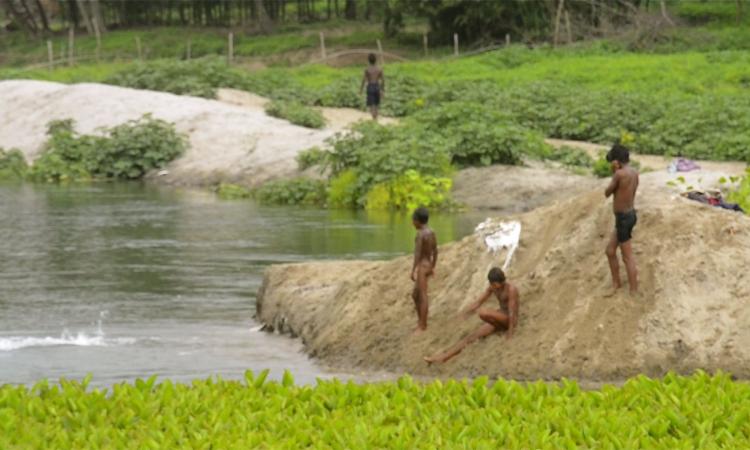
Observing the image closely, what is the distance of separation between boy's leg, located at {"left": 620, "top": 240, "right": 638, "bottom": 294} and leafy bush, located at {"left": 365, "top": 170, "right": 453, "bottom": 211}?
1395cm

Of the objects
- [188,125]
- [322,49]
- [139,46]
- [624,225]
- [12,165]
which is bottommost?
[139,46]

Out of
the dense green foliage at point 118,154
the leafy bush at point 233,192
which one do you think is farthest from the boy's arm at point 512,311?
the dense green foliage at point 118,154

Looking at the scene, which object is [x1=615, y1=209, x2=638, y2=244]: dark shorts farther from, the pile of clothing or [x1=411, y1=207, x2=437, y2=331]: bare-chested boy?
the pile of clothing

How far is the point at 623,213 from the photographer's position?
13.3m

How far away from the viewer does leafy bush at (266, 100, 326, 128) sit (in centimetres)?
3478

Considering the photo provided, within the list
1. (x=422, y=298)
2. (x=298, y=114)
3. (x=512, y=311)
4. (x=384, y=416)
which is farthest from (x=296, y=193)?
(x=384, y=416)

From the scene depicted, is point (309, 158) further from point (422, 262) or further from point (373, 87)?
point (422, 262)

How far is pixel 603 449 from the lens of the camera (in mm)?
9812

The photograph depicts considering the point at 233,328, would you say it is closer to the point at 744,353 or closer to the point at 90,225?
the point at 744,353

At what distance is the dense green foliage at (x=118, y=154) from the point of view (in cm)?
3375

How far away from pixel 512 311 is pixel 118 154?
2188 centimetres

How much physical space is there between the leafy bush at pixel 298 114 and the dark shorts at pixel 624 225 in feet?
70.9

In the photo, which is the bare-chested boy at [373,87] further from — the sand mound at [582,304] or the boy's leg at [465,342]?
the boy's leg at [465,342]

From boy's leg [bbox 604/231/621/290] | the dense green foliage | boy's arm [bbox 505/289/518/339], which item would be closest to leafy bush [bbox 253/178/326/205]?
the dense green foliage
